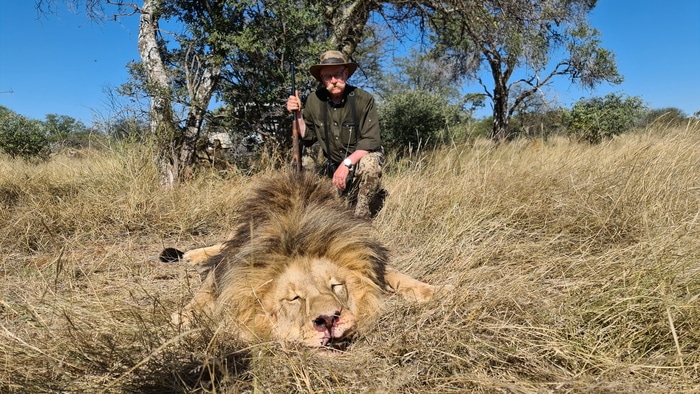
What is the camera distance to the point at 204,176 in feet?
18.9

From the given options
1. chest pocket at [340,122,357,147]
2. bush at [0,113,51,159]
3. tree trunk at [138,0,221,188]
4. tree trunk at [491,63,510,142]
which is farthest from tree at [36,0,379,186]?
tree trunk at [491,63,510,142]

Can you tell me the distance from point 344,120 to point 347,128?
89mm

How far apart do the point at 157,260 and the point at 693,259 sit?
329 centimetres

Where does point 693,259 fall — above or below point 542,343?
above

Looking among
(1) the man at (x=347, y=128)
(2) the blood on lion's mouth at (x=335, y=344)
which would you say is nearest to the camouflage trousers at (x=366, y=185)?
(1) the man at (x=347, y=128)

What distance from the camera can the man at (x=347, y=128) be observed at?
441cm

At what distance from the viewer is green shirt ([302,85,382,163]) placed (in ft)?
15.4

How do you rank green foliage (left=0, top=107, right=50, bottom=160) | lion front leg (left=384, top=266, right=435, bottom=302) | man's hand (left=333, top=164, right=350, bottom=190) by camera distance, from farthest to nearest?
1. green foliage (left=0, top=107, right=50, bottom=160)
2. man's hand (left=333, top=164, right=350, bottom=190)
3. lion front leg (left=384, top=266, right=435, bottom=302)

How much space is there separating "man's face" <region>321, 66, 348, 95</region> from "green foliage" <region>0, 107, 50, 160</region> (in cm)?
883

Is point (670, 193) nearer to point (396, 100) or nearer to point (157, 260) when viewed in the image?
point (157, 260)

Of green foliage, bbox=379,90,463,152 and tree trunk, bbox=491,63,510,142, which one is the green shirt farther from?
tree trunk, bbox=491,63,510,142

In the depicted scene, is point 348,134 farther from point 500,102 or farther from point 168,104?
point 500,102

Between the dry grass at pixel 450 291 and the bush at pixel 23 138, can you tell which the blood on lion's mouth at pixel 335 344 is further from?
the bush at pixel 23 138

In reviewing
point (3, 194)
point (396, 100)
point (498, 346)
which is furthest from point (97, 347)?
point (396, 100)
